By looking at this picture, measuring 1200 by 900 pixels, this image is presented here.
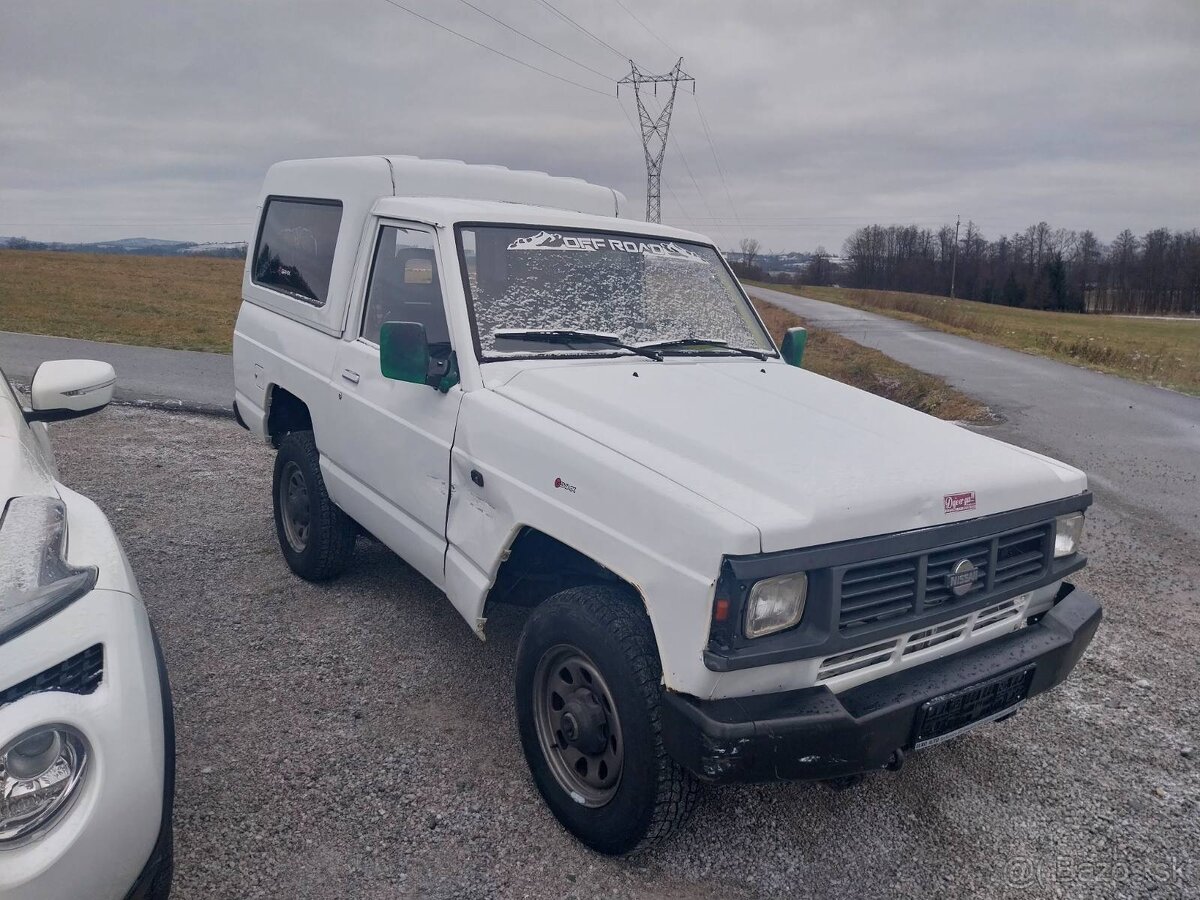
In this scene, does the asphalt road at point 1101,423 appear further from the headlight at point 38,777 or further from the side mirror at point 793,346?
the headlight at point 38,777

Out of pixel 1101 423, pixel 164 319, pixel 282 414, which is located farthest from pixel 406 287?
pixel 164 319

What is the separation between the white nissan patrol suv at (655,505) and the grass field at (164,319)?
26.9ft

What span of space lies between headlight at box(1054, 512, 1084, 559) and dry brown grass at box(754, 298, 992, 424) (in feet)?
16.9

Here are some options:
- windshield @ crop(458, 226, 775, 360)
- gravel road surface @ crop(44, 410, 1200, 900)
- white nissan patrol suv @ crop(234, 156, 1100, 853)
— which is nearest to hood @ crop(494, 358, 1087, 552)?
white nissan patrol suv @ crop(234, 156, 1100, 853)

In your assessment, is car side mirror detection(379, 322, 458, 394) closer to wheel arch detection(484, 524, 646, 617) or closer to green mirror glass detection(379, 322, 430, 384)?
green mirror glass detection(379, 322, 430, 384)

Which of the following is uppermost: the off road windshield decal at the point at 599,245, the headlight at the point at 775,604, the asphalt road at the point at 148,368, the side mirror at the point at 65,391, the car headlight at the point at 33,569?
the off road windshield decal at the point at 599,245

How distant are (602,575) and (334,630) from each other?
205 centimetres

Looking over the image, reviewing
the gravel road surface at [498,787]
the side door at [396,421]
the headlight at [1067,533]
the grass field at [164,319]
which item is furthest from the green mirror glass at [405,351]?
the grass field at [164,319]

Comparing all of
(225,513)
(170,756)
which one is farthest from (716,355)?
(225,513)

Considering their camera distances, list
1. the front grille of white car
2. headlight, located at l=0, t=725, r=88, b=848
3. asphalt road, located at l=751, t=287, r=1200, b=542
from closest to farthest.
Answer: headlight, located at l=0, t=725, r=88, b=848 < the front grille of white car < asphalt road, located at l=751, t=287, r=1200, b=542

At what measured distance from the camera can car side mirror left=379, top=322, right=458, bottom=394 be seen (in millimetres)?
3408

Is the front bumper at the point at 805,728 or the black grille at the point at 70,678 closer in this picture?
the black grille at the point at 70,678

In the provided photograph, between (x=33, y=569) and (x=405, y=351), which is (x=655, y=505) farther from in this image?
(x=33, y=569)

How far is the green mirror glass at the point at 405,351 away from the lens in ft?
11.2
